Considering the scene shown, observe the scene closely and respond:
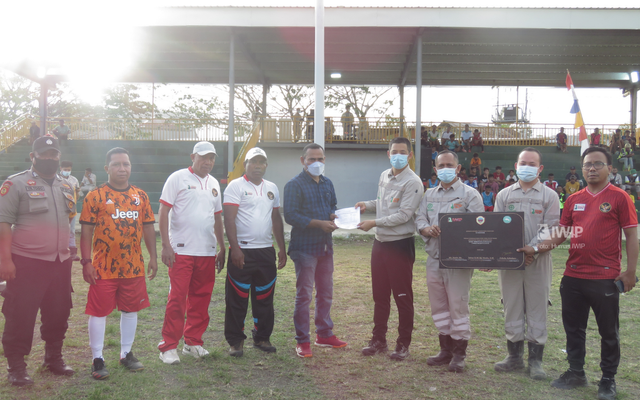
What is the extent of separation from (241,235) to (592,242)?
295cm

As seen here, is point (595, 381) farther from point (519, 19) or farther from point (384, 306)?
point (519, 19)

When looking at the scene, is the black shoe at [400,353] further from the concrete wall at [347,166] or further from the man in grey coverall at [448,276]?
the concrete wall at [347,166]

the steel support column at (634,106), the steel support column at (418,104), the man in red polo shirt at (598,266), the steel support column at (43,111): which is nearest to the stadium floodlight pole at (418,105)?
the steel support column at (418,104)

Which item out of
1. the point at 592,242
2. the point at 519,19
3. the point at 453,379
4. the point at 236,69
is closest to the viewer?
the point at 592,242

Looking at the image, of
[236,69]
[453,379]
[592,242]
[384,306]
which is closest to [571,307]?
[592,242]

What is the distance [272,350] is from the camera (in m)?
4.59

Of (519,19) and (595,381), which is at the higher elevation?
(519,19)

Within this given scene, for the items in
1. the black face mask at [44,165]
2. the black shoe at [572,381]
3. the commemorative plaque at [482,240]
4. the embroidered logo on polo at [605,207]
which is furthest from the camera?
the commemorative plaque at [482,240]

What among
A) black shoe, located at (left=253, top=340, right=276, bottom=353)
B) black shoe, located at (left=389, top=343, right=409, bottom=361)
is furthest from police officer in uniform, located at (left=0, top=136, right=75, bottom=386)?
black shoe, located at (left=389, top=343, right=409, bottom=361)

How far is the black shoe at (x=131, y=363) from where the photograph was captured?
402 cm

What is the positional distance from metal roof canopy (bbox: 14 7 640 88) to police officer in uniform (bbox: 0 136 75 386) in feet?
40.6

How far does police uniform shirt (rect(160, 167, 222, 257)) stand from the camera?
14.2ft

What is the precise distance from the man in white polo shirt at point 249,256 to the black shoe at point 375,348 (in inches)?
34.8

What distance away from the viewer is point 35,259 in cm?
379
